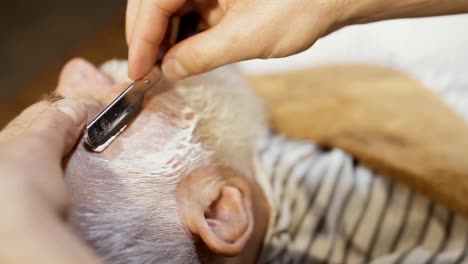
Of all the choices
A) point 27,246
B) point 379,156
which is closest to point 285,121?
point 379,156

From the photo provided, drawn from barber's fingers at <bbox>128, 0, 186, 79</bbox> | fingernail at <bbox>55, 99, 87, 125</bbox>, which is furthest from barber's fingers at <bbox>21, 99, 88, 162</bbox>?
barber's fingers at <bbox>128, 0, 186, 79</bbox>

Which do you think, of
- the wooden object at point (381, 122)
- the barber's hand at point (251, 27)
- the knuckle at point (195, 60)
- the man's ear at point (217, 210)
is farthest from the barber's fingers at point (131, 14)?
the wooden object at point (381, 122)

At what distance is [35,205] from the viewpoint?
42 centimetres

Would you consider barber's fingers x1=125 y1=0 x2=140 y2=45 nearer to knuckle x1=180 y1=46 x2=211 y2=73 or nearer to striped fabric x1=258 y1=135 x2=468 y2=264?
knuckle x1=180 y1=46 x2=211 y2=73

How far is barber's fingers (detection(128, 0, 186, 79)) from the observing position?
74 centimetres

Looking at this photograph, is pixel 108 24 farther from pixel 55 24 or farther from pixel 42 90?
pixel 42 90

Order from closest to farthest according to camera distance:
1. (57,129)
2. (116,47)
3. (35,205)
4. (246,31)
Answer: (35,205)
(57,129)
(246,31)
(116,47)

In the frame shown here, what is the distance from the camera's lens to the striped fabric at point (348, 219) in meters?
0.85

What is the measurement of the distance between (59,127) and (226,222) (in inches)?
10.4

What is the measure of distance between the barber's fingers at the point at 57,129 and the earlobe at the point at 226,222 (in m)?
0.18

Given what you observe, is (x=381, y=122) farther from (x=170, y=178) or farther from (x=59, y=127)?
(x=59, y=127)

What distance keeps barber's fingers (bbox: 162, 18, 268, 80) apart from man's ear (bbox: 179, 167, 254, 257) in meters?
0.15

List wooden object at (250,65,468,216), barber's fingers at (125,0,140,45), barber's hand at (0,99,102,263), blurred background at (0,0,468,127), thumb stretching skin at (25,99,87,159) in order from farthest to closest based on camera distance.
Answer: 1. blurred background at (0,0,468,127)
2. wooden object at (250,65,468,216)
3. barber's fingers at (125,0,140,45)
4. thumb stretching skin at (25,99,87,159)
5. barber's hand at (0,99,102,263)

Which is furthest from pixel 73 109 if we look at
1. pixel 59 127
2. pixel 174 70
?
pixel 174 70
